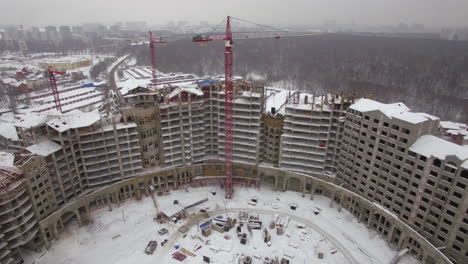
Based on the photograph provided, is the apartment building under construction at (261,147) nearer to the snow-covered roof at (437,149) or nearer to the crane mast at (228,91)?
the snow-covered roof at (437,149)

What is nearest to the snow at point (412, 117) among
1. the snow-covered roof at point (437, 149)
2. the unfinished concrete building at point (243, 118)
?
the snow-covered roof at point (437, 149)

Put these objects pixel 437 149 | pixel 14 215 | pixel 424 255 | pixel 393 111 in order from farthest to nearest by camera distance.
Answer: pixel 393 111
pixel 424 255
pixel 437 149
pixel 14 215

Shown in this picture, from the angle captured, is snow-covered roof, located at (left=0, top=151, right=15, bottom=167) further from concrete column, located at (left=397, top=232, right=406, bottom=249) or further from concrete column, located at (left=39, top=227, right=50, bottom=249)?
concrete column, located at (left=397, top=232, right=406, bottom=249)

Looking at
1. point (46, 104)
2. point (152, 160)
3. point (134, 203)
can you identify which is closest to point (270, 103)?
point (152, 160)

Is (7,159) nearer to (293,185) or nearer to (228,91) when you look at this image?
(228,91)

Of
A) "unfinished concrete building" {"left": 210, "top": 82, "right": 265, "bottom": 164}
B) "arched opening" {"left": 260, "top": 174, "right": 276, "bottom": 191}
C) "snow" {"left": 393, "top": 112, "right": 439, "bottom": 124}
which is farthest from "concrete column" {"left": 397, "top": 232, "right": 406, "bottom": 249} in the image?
"unfinished concrete building" {"left": 210, "top": 82, "right": 265, "bottom": 164}

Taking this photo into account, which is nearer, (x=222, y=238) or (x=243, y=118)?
(x=222, y=238)

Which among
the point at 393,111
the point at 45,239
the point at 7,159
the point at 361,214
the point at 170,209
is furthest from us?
the point at 170,209

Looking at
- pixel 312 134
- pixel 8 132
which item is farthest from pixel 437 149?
pixel 8 132
